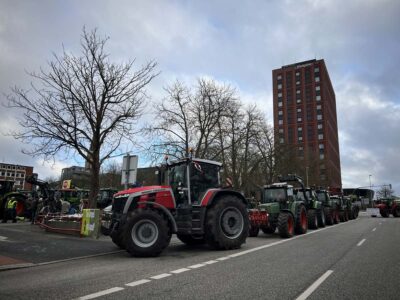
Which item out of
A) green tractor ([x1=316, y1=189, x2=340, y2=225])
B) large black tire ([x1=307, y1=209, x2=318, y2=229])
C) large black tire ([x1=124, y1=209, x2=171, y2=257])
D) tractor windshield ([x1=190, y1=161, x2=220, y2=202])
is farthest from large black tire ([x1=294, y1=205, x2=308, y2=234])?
large black tire ([x1=124, y1=209, x2=171, y2=257])

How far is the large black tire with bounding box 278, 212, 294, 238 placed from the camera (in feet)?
47.6

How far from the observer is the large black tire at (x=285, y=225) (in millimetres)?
14495

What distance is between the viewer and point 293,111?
11200 centimetres

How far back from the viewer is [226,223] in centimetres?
1109

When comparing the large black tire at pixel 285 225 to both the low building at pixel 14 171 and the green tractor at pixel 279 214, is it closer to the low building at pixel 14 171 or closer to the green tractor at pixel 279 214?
the green tractor at pixel 279 214

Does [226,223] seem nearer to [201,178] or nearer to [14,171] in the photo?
[201,178]

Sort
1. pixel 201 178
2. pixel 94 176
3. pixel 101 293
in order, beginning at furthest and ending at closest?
pixel 94 176, pixel 201 178, pixel 101 293

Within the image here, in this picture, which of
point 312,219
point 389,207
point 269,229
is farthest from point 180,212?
point 389,207

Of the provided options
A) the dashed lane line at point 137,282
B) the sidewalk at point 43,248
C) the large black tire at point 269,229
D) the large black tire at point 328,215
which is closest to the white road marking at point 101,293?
the dashed lane line at point 137,282

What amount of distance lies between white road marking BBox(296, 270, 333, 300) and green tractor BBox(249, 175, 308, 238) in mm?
7415

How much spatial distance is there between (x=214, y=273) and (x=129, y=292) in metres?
2.10

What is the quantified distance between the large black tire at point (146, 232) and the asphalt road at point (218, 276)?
0.28 metres

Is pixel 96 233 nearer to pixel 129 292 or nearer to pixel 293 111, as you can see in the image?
pixel 129 292

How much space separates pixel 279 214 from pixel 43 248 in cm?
941
